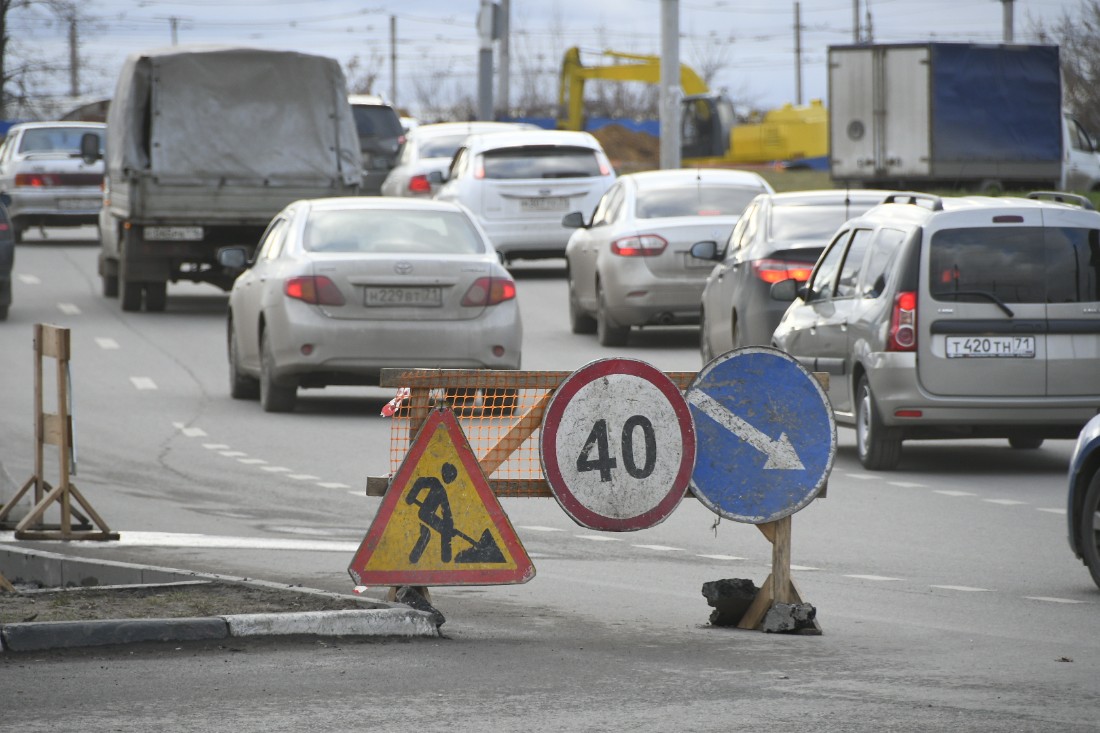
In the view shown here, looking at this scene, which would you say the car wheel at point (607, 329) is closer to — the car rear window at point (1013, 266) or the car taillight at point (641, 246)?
the car taillight at point (641, 246)

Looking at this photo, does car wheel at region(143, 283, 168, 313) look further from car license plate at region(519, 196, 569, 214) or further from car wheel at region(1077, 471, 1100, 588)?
car wheel at region(1077, 471, 1100, 588)

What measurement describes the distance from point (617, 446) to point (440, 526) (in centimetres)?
72

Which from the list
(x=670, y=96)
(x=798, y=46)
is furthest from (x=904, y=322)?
(x=798, y=46)

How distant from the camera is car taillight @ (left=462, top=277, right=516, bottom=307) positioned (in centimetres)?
1575

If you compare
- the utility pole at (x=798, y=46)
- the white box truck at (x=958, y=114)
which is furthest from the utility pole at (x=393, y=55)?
the white box truck at (x=958, y=114)

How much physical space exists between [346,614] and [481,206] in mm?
20210

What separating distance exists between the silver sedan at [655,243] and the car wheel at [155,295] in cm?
579

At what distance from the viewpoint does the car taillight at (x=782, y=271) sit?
645 inches

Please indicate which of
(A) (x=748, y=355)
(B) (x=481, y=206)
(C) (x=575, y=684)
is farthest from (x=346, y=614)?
(B) (x=481, y=206)

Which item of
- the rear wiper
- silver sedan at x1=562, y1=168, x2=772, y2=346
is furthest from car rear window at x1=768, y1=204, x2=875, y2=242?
the rear wiper

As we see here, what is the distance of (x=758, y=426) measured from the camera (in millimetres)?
8031

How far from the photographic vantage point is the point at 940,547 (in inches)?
407

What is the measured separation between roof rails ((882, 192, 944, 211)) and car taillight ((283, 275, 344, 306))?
4.02 metres

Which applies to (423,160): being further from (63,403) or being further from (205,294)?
(63,403)
